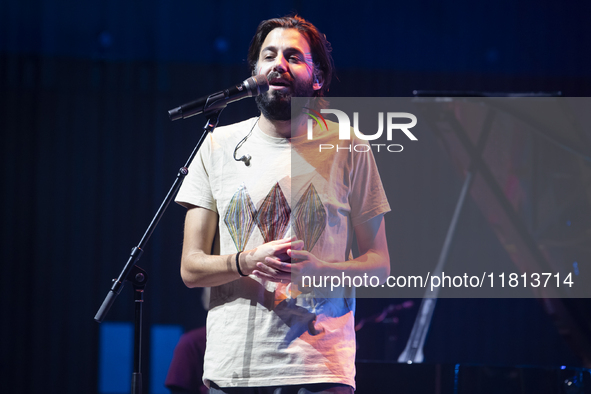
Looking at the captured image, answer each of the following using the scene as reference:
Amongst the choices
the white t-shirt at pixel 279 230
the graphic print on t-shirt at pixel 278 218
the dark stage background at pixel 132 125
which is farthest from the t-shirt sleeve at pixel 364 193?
the dark stage background at pixel 132 125

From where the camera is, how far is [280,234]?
1293 millimetres

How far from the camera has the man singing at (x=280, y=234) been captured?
3.90 ft

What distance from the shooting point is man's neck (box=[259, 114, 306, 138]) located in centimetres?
141

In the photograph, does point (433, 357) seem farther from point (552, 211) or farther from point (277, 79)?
point (277, 79)

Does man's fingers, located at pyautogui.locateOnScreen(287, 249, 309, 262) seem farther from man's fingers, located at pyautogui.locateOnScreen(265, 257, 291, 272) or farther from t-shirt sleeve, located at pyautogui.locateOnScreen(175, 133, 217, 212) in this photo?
t-shirt sleeve, located at pyautogui.locateOnScreen(175, 133, 217, 212)

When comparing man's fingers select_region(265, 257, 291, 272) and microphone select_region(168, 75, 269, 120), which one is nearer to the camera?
man's fingers select_region(265, 257, 291, 272)

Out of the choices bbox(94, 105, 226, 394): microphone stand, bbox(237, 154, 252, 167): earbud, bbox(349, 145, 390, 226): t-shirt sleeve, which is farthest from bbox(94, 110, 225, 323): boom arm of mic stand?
bbox(349, 145, 390, 226): t-shirt sleeve

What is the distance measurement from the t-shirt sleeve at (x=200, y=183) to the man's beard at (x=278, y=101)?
7.0 inches

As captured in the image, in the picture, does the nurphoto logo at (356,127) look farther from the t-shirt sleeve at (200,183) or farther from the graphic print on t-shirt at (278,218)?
the t-shirt sleeve at (200,183)

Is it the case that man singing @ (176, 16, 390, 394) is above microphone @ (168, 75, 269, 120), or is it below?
below

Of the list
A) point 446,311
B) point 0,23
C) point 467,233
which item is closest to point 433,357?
point 446,311

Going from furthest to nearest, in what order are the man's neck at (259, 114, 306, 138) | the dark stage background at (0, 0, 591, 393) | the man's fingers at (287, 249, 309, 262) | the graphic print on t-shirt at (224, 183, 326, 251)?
the dark stage background at (0, 0, 591, 393) < the man's neck at (259, 114, 306, 138) < the graphic print on t-shirt at (224, 183, 326, 251) < the man's fingers at (287, 249, 309, 262)

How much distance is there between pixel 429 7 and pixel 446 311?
1927 millimetres

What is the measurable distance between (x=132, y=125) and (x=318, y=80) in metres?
1.95
